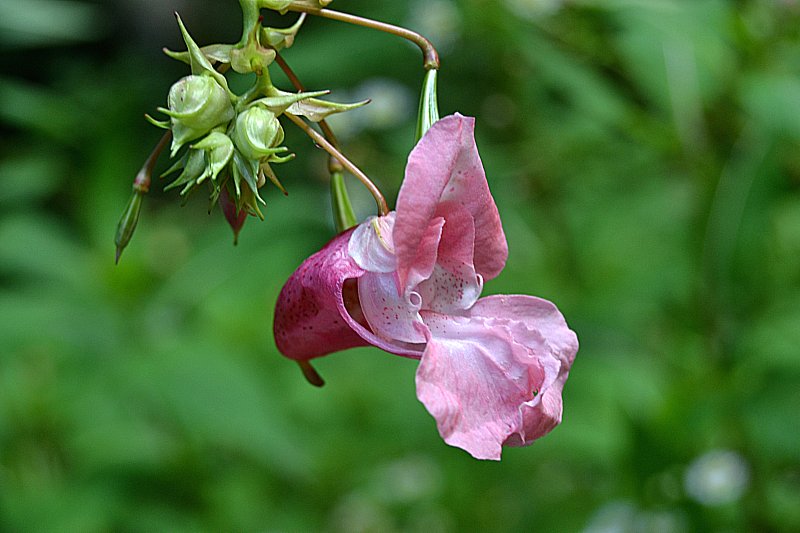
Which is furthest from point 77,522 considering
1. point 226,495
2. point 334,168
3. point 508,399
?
point 508,399

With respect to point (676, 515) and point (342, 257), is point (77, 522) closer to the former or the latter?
point (676, 515)

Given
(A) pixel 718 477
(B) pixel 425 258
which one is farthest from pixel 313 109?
(A) pixel 718 477

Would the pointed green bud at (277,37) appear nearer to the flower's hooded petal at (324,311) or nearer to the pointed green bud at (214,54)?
the pointed green bud at (214,54)

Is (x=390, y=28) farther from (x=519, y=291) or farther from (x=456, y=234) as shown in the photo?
(x=519, y=291)

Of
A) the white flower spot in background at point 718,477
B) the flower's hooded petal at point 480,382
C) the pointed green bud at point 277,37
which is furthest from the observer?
the white flower spot in background at point 718,477

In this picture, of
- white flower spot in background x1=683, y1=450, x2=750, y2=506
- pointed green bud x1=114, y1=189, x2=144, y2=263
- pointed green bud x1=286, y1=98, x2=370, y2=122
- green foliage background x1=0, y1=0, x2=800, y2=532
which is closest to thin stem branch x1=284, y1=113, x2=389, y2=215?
pointed green bud x1=286, y1=98, x2=370, y2=122

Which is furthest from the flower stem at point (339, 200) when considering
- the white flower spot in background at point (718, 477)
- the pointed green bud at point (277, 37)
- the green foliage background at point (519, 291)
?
the white flower spot in background at point (718, 477)
